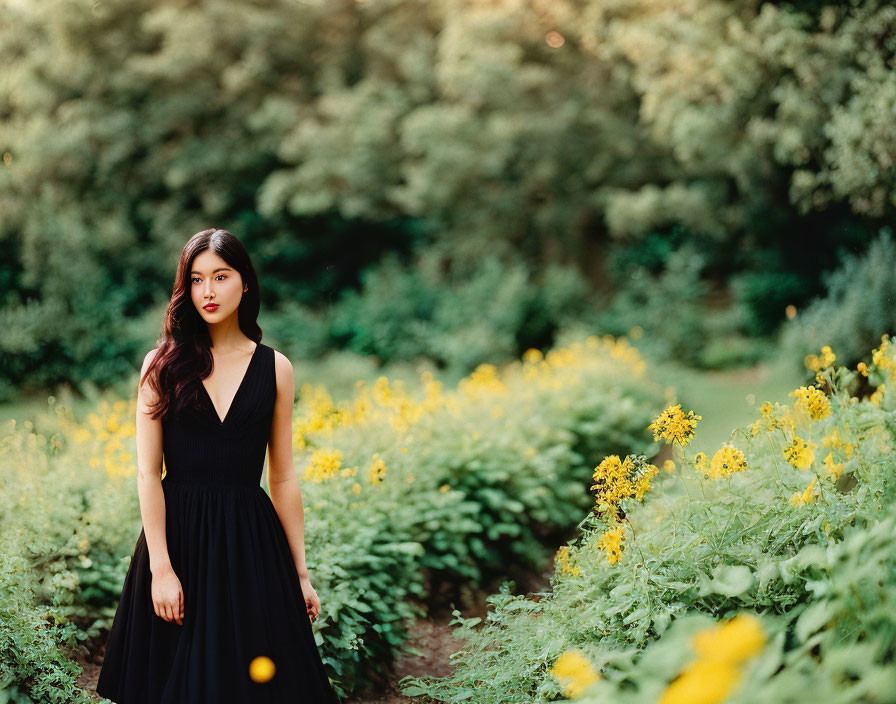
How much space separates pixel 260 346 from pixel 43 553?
1784 millimetres

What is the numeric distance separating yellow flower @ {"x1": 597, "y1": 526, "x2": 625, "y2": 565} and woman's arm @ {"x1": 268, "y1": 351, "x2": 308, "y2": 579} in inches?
40.5

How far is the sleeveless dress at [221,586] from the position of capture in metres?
2.08

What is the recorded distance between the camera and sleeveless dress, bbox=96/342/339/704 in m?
2.08

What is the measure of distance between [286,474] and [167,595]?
0.47 meters

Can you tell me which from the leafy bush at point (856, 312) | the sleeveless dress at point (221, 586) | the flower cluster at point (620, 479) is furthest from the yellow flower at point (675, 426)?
the leafy bush at point (856, 312)

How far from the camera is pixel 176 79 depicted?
12406mm

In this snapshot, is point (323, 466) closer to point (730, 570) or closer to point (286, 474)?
point (286, 474)

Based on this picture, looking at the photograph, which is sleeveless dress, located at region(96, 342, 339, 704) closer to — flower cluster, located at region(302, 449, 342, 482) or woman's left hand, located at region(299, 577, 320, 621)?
woman's left hand, located at region(299, 577, 320, 621)

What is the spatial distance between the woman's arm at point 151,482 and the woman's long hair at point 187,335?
31mm

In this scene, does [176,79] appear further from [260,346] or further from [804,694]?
[804,694]

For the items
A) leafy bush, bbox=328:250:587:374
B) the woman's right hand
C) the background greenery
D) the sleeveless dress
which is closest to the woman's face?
the sleeveless dress

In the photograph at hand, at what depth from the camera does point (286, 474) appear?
234cm

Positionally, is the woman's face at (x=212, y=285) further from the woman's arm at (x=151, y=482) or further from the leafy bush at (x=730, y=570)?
the leafy bush at (x=730, y=570)

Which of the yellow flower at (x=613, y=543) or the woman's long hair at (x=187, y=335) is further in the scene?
the yellow flower at (x=613, y=543)
